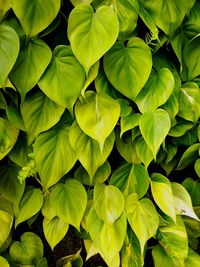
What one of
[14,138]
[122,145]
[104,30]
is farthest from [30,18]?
[122,145]

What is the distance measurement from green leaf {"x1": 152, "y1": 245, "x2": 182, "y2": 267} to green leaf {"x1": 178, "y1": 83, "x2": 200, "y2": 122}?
0.41 m

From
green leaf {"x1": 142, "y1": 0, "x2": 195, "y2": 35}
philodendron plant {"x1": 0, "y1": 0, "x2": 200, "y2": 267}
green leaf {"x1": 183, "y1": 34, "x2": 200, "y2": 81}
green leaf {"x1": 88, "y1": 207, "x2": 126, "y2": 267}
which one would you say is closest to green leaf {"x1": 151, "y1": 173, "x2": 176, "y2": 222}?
philodendron plant {"x1": 0, "y1": 0, "x2": 200, "y2": 267}

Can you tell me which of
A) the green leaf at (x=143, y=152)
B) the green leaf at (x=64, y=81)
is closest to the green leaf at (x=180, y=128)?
the green leaf at (x=143, y=152)

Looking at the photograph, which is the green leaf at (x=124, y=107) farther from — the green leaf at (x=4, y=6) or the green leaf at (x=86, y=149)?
the green leaf at (x=4, y=6)

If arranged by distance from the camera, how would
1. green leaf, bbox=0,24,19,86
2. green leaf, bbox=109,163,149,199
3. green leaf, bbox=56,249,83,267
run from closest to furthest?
green leaf, bbox=0,24,19,86
green leaf, bbox=109,163,149,199
green leaf, bbox=56,249,83,267

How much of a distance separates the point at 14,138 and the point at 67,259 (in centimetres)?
45

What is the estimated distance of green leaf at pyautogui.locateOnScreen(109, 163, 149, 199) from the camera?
1234mm

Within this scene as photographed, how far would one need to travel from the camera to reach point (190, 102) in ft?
4.02

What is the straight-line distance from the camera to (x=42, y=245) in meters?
1.34

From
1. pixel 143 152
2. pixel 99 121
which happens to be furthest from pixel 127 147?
pixel 99 121

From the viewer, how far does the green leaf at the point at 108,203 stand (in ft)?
3.91

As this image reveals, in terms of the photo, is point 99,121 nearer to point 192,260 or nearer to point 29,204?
point 29,204

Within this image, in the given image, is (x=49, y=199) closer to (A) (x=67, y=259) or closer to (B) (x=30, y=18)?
(A) (x=67, y=259)

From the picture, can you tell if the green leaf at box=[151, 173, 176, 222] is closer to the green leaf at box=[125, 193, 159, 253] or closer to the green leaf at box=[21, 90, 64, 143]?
the green leaf at box=[125, 193, 159, 253]
